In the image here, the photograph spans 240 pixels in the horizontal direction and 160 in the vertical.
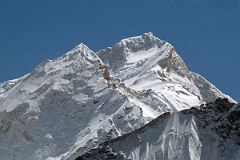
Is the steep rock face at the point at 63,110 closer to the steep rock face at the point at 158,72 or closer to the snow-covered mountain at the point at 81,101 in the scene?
the snow-covered mountain at the point at 81,101

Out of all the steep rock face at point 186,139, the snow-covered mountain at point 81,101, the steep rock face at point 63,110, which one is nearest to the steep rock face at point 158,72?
the snow-covered mountain at point 81,101

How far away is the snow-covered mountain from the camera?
137 metres

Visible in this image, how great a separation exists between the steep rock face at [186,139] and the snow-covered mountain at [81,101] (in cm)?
3702

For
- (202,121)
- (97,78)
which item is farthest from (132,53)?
(202,121)

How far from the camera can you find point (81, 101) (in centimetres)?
15038

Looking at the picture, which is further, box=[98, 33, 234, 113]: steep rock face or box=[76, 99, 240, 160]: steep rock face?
box=[98, 33, 234, 113]: steep rock face

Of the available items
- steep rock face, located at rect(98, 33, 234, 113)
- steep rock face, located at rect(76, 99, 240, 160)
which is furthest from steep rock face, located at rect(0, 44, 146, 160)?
steep rock face, located at rect(76, 99, 240, 160)

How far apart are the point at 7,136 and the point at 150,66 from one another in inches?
1391

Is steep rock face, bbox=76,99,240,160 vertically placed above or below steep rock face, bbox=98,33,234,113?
below

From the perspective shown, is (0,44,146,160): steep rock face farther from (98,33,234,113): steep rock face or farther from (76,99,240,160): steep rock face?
(76,99,240,160): steep rock face

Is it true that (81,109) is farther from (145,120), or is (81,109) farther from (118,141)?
(118,141)

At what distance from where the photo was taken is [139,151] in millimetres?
87750

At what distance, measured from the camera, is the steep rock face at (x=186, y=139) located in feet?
281

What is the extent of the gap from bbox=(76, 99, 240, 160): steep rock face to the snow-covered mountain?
3702cm
